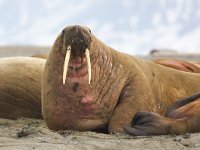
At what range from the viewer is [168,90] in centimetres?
714

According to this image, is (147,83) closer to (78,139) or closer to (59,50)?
(59,50)

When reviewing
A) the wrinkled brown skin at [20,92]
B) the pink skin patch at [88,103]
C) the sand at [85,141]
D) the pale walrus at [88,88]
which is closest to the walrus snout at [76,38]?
the pale walrus at [88,88]

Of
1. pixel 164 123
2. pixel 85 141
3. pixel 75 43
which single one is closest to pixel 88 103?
pixel 75 43

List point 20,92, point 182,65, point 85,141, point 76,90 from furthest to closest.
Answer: point 182,65, point 20,92, point 76,90, point 85,141

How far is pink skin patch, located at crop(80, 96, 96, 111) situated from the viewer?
632 centimetres

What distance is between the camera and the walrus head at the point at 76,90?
6281mm

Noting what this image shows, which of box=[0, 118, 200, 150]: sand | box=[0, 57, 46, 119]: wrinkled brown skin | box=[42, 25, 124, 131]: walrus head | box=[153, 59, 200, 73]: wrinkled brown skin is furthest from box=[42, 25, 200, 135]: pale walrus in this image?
box=[153, 59, 200, 73]: wrinkled brown skin

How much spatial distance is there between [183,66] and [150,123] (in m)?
3.68

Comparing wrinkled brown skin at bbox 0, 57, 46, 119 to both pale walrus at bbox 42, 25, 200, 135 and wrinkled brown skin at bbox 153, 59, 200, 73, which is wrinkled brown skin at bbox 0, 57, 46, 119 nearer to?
pale walrus at bbox 42, 25, 200, 135

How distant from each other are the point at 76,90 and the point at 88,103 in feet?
0.55

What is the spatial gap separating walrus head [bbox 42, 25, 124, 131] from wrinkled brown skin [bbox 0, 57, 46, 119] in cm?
133

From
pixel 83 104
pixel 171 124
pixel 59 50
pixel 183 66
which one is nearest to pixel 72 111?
pixel 83 104

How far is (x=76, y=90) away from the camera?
6.32 meters

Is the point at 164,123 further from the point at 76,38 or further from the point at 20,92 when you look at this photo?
the point at 20,92
